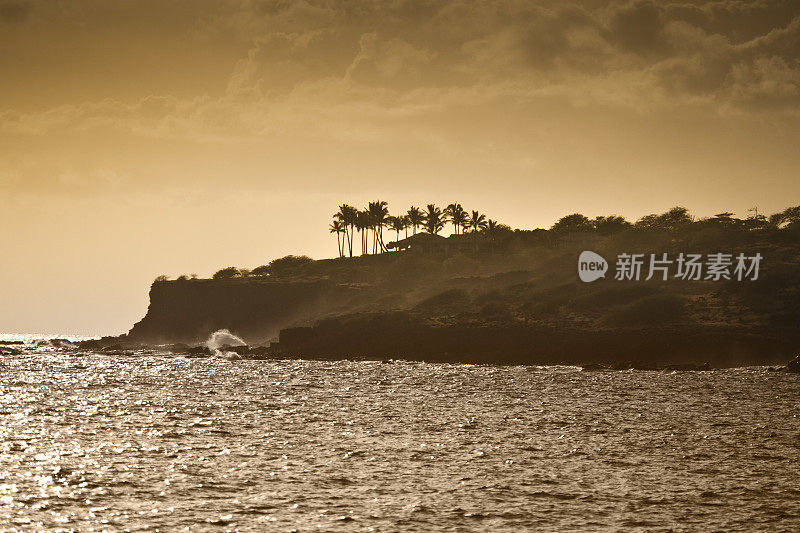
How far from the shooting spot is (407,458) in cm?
2825

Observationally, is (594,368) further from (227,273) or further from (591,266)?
(227,273)

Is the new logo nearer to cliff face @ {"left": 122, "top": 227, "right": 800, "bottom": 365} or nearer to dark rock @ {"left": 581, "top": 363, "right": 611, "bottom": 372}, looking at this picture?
cliff face @ {"left": 122, "top": 227, "right": 800, "bottom": 365}

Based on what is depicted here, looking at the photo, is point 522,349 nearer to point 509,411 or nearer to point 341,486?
point 509,411

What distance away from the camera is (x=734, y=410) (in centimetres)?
4203

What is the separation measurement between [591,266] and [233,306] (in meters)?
63.5

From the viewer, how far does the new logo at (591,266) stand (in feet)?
389

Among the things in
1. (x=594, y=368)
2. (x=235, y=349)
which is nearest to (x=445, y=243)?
(x=235, y=349)

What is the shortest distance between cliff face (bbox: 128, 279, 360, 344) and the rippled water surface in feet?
277

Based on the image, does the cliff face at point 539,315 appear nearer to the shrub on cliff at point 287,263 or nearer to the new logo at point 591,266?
the new logo at point 591,266

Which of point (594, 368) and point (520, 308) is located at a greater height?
point (520, 308)

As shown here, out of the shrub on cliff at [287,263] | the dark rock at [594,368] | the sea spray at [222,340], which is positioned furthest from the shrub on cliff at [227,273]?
the dark rock at [594,368]

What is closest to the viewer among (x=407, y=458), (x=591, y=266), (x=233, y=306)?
(x=407, y=458)

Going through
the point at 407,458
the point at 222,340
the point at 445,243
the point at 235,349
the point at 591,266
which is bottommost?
the point at 407,458

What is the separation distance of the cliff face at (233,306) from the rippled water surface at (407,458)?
84498mm
